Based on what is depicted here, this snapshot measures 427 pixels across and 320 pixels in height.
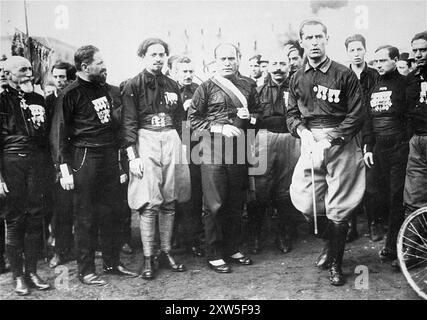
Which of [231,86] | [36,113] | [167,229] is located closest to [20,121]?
[36,113]

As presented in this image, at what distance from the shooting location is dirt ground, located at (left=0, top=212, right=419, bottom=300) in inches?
136

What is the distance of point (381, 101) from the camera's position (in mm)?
4055

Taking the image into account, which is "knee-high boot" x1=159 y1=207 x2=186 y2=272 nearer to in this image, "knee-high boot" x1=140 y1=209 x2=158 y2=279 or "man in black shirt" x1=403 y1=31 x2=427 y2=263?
"knee-high boot" x1=140 y1=209 x2=158 y2=279

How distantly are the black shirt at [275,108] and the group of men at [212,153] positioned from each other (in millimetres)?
14

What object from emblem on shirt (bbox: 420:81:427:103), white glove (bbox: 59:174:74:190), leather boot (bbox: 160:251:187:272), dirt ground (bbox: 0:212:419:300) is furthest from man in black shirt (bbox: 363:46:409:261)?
white glove (bbox: 59:174:74:190)

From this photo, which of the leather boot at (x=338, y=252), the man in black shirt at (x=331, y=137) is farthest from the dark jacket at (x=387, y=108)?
the leather boot at (x=338, y=252)

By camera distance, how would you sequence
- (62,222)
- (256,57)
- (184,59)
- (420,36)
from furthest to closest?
(256,57)
(184,59)
(62,222)
(420,36)

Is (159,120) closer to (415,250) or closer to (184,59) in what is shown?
(184,59)

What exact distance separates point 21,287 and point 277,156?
2569 mm

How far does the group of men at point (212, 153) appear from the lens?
11.6ft

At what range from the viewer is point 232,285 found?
3.61m

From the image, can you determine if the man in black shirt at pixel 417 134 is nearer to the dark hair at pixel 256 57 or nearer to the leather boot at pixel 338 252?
the leather boot at pixel 338 252

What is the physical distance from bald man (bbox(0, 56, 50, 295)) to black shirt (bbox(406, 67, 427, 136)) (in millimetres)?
3076

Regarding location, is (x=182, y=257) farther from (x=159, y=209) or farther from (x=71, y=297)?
(x=71, y=297)
